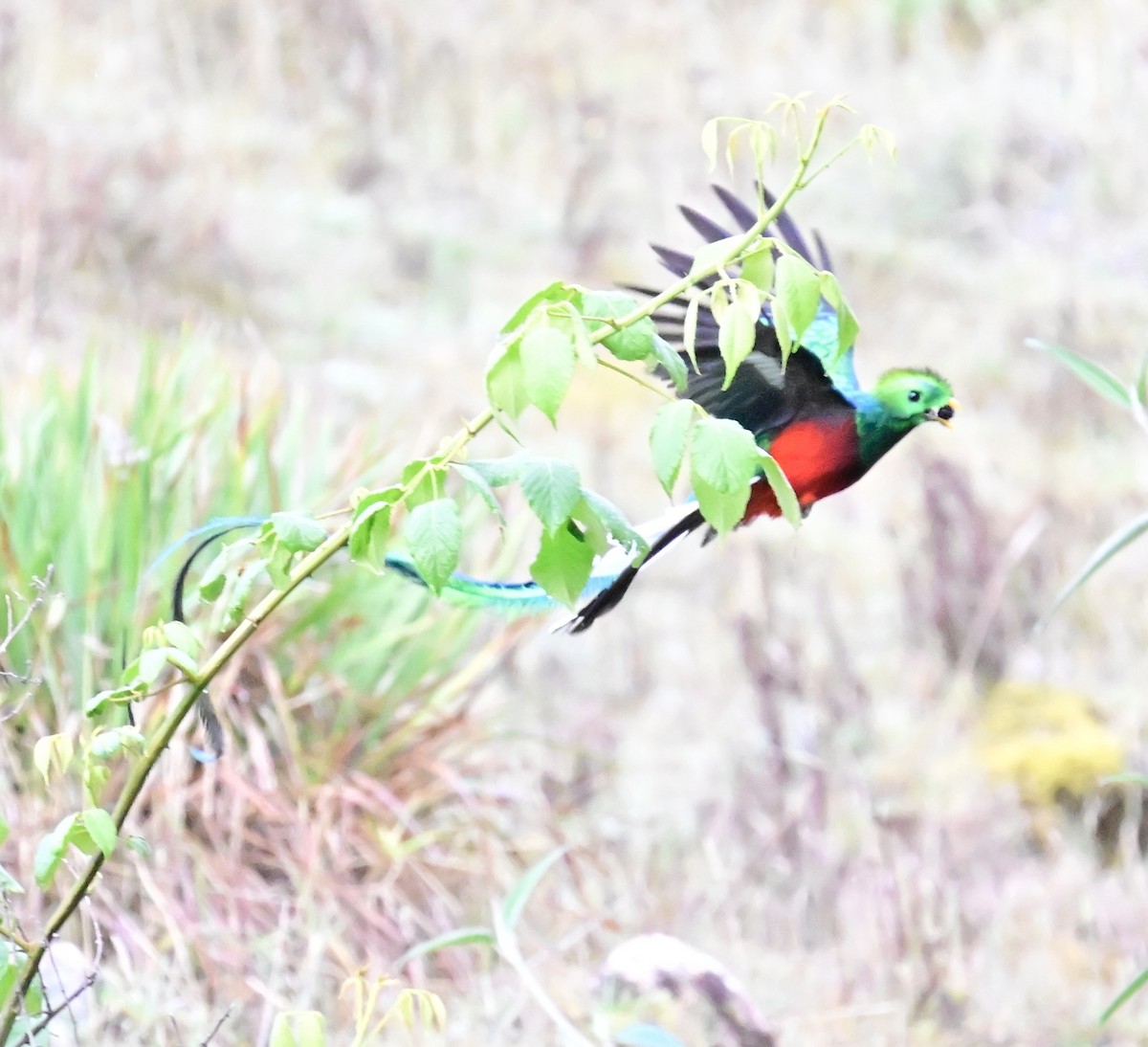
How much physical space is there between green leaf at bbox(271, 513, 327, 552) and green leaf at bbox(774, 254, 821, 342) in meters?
0.33

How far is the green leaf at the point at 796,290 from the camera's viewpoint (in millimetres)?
1015

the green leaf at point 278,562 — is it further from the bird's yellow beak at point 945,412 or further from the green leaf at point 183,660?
the bird's yellow beak at point 945,412

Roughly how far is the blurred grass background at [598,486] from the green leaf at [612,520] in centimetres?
108

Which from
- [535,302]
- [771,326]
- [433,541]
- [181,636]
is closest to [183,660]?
[181,636]

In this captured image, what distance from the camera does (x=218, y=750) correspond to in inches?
49.9

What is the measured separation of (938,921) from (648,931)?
479 mm

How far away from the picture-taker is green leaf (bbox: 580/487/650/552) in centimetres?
106

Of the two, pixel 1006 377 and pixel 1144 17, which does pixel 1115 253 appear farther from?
pixel 1144 17

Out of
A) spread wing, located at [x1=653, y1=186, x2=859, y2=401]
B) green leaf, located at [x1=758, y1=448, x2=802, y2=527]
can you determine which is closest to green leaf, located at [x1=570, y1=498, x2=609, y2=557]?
green leaf, located at [x1=758, y1=448, x2=802, y2=527]

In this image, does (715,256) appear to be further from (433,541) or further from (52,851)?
(52,851)

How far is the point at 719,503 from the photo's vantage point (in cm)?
101

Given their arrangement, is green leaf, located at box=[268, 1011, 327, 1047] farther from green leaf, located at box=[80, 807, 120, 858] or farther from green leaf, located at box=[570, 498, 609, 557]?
green leaf, located at box=[570, 498, 609, 557]

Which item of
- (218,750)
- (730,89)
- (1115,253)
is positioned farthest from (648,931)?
(730,89)

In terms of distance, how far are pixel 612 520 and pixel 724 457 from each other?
118 millimetres
